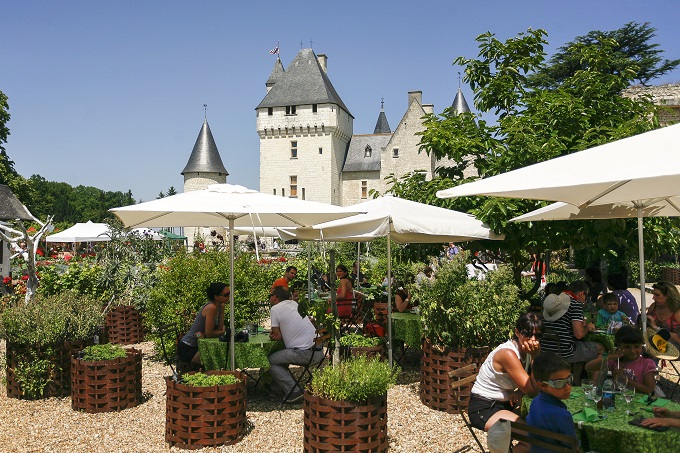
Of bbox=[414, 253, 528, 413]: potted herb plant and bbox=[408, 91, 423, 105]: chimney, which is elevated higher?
bbox=[408, 91, 423, 105]: chimney

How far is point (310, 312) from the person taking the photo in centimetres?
565

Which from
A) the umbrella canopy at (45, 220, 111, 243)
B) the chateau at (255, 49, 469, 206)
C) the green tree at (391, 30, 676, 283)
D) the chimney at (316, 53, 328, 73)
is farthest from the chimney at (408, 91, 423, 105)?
the green tree at (391, 30, 676, 283)

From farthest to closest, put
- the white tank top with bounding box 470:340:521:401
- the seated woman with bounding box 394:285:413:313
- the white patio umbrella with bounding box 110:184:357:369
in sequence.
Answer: the seated woman with bounding box 394:285:413:313
the white patio umbrella with bounding box 110:184:357:369
the white tank top with bounding box 470:340:521:401

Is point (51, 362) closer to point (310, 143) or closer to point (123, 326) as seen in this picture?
point (123, 326)

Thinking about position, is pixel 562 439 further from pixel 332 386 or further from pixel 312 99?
pixel 312 99

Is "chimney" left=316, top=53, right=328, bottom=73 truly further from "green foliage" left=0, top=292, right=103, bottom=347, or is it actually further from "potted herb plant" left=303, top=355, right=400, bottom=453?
"potted herb plant" left=303, top=355, right=400, bottom=453

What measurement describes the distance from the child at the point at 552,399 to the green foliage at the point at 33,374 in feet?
16.9

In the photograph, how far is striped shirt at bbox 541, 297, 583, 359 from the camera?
17.0 feet

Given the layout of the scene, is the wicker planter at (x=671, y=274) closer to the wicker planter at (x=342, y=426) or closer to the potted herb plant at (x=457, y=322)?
the potted herb plant at (x=457, y=322)

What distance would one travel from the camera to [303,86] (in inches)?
2082

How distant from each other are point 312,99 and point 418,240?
46097mm

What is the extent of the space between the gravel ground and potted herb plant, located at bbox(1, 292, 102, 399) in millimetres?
156

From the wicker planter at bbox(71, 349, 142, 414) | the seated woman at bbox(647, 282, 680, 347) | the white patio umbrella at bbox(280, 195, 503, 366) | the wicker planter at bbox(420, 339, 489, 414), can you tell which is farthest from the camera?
the seated woman at bbox(647, 282, 680, 347)

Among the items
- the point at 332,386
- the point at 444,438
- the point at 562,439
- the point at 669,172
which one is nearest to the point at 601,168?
the point at 669,172
